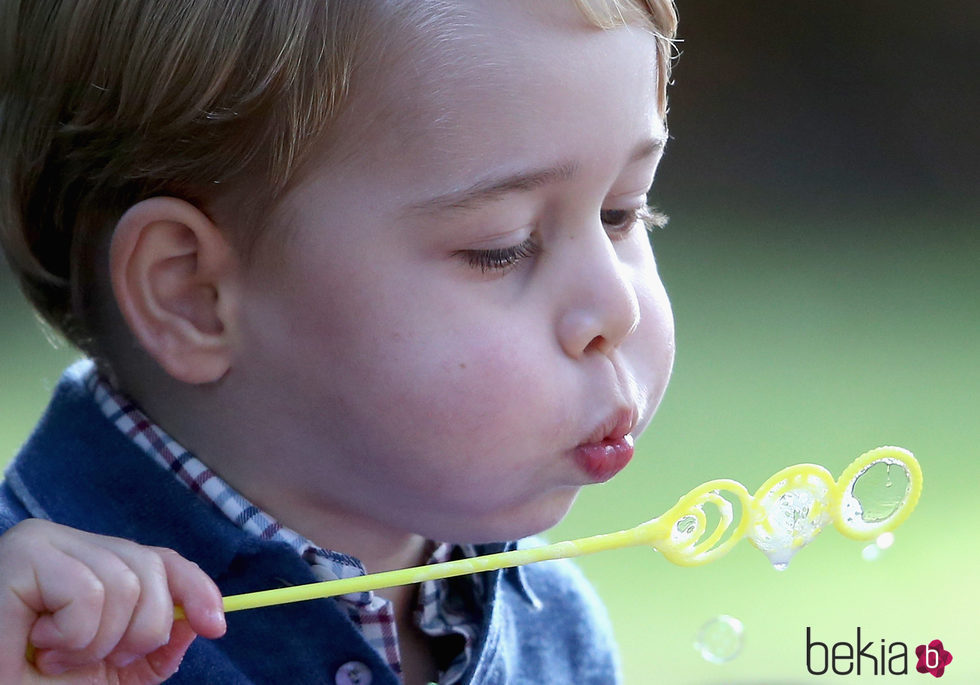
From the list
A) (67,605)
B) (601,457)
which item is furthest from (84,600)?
(601,457)

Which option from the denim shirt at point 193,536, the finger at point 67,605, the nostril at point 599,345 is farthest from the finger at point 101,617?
the nostril at point 599,345

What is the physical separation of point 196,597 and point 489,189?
25cm

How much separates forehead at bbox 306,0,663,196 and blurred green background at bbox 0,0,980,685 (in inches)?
45.3

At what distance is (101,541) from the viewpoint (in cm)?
61

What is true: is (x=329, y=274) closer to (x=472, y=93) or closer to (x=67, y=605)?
(x=472, y=93)

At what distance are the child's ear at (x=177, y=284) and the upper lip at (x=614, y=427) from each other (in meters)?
0.21

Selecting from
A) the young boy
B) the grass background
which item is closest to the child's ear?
the young boy

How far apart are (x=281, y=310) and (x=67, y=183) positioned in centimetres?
16

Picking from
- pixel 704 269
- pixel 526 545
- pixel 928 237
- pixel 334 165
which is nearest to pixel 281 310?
pixel 334 165

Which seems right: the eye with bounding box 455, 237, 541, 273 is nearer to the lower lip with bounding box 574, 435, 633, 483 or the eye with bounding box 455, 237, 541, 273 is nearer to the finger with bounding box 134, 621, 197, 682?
the lower lip with bounding box 574, 435, 633, 483

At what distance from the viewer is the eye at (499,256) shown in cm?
71

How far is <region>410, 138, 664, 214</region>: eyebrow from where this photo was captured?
69cm

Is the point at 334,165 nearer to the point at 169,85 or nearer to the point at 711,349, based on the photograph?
the point at 169,85

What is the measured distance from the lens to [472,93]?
2.27 feet
